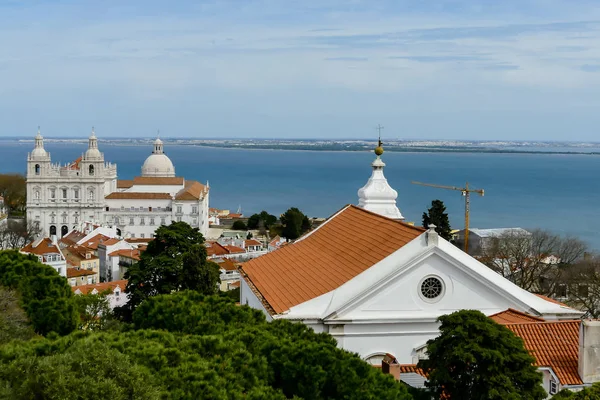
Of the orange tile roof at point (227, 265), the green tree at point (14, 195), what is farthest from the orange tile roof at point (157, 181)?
the orange tile roof at point (227, 265)

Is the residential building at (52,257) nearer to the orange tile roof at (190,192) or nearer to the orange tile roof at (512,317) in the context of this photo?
the orange tile roof at (190,192)

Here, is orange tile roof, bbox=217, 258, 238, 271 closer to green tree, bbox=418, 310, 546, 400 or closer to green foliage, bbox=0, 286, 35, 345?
green foliage, bbox=0, 286, 35, 345

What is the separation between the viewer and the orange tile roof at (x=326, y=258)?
1338 cm

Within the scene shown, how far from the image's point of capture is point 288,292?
14000 mm

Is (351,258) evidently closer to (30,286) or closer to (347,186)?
(30,286)

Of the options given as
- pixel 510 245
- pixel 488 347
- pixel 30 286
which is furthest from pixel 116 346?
pixel 510 245

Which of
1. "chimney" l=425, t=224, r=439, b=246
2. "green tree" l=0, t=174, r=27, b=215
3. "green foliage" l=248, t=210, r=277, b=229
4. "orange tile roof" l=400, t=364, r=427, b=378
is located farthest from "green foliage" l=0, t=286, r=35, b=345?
"green tree" l=0, t=174, r=27, b=215

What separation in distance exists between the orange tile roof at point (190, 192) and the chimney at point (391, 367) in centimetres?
4914

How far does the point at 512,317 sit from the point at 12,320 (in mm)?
8199

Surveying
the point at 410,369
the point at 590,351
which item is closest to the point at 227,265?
the point at 410,369

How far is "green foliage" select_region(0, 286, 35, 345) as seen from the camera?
41.5ft

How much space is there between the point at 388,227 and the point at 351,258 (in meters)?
0.87

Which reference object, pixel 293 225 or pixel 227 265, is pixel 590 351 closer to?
pixel 227 265

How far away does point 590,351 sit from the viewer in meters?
11.2
